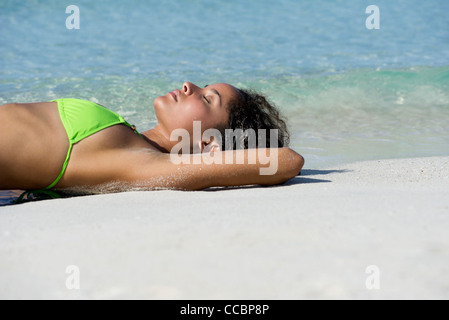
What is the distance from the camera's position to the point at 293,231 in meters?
1.76

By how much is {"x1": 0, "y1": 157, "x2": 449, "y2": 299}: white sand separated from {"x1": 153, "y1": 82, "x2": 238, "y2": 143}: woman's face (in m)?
0.84

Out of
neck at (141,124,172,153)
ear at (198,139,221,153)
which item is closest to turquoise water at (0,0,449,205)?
ear at (198,139,221,153)

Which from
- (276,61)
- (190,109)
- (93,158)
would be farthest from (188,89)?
(276,61)

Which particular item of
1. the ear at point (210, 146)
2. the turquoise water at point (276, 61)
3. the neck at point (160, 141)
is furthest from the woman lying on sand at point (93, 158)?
the turquoise water at point (276, 61)

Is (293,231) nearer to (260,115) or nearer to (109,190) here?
(109,190)

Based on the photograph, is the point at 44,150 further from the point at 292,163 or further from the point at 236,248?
the point at 236,248

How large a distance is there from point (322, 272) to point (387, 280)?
0.55 ft

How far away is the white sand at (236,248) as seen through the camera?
56.2 inches

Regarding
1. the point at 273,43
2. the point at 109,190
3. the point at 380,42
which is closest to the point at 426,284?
the point at 109,190

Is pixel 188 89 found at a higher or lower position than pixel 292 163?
higher

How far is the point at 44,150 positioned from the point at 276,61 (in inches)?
267

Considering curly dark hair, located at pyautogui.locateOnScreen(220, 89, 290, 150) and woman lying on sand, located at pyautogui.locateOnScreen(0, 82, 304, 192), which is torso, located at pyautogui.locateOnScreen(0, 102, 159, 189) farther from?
curly dark hair, located at pyautogui.locateOnScreen(220, 89, 290, 150)

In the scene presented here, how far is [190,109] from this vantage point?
3.14 metres

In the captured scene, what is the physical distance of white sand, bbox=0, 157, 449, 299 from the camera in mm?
1428
